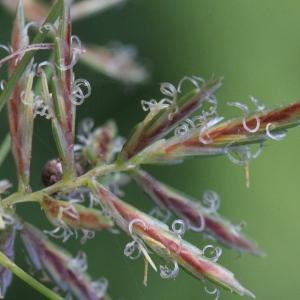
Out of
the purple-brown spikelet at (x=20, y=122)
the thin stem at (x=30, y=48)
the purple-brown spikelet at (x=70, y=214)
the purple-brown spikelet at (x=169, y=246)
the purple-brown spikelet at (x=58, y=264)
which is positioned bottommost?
the purple-brown spikelet at (x=58, y=264)

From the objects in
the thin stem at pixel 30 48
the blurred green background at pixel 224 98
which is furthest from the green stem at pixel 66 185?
the blurred green background at pixel 224 98

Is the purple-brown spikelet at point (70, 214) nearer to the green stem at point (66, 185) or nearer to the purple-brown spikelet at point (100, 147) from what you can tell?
the green stem at point (66, 185)

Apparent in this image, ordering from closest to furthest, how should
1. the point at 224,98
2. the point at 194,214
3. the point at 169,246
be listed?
1. the point at 169,246
2. the point at 194,214
3. the point at 224,98

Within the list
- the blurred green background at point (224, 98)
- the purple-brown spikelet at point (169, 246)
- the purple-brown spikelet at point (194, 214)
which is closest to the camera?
the purple-brown spikelet at point (169, 246)

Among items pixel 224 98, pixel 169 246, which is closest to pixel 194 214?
pixel 169 246

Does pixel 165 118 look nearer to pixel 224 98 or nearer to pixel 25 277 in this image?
pixel 25 277

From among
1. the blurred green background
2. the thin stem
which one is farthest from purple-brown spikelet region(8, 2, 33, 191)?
the blurred green background
